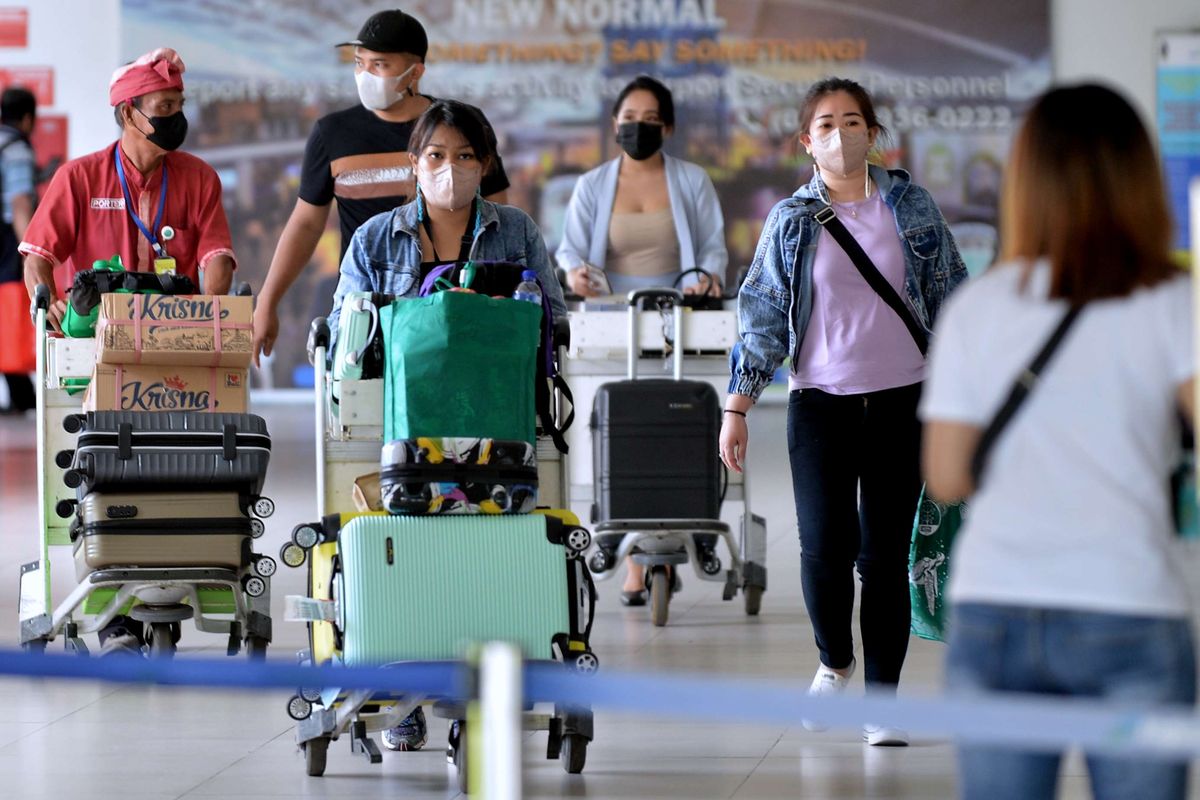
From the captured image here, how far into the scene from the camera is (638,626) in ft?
19.7

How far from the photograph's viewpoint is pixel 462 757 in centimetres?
389

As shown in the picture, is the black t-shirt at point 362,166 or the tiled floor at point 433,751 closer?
the tiled floor at point 433,751

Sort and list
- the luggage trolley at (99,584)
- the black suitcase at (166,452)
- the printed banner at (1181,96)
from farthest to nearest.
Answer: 1. the printed banner at (1181,96)
2. the luggage trolley at (99,584)
3. the black suitcase at (166,452)

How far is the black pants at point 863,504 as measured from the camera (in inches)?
165

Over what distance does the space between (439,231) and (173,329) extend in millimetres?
1056

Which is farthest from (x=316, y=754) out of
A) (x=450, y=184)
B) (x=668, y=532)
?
(x=668, y=532)

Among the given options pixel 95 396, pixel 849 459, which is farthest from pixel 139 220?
pixel 849 459

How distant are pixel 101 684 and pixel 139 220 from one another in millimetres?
1358

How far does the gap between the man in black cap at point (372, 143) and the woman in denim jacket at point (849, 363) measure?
4.32ft

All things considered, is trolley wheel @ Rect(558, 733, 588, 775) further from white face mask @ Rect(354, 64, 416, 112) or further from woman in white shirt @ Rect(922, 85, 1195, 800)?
white face mask @ Rect(354, 64, 416, 112)

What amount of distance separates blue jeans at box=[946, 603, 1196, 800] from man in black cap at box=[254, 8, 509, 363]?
3.41 metres

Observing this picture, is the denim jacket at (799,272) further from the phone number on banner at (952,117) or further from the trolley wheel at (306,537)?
the phone number on banner at (952,117)

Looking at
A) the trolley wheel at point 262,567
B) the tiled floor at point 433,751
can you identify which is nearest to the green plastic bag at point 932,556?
the tiled floor at point 433,751

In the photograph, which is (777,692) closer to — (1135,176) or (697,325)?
(1135,176)
